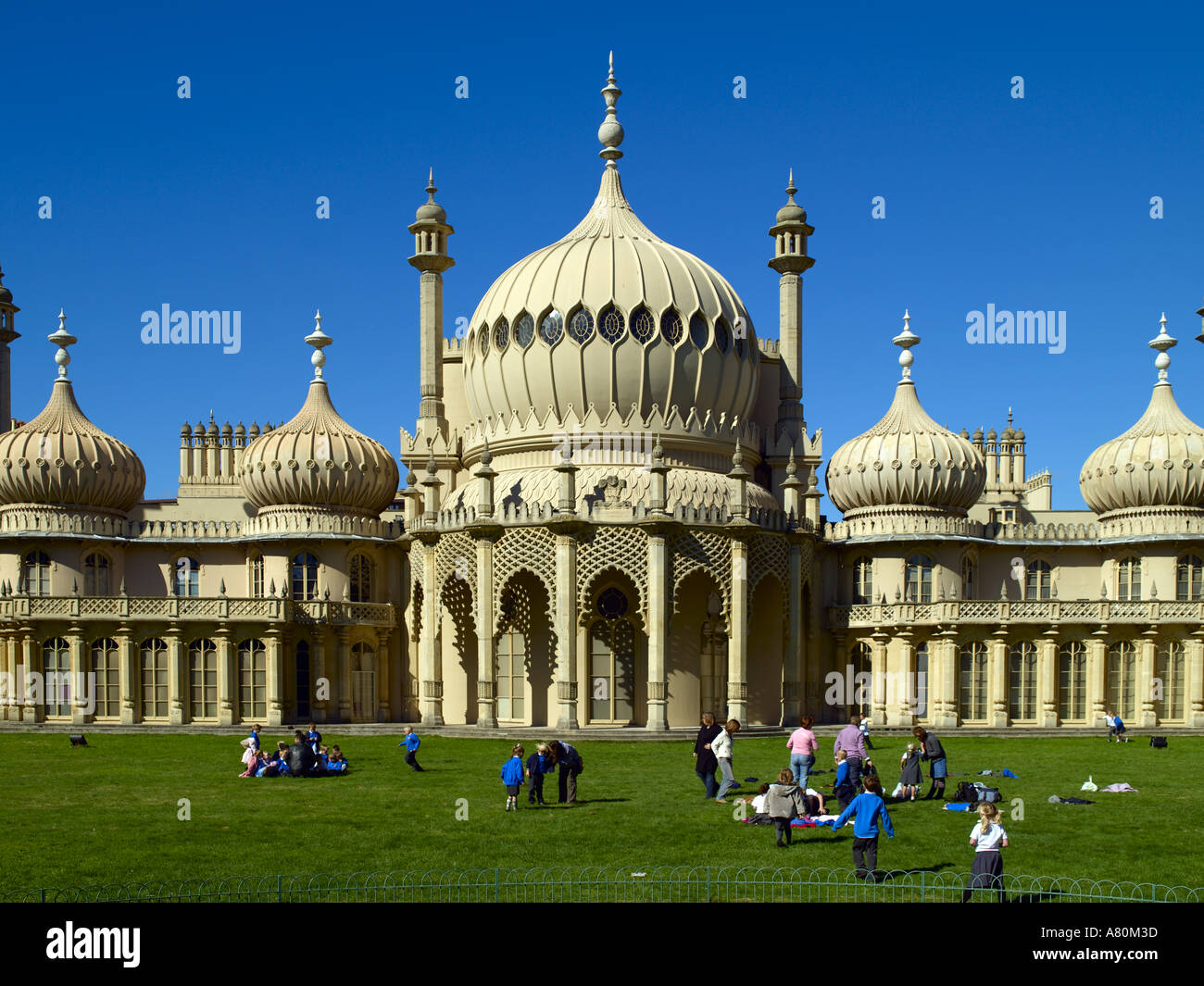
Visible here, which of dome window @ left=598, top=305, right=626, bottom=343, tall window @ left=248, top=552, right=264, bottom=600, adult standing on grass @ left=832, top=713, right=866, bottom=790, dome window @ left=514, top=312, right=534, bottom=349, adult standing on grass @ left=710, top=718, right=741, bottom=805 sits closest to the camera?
adult standing on grass @ left=832, top=713, right=866, bottom=790

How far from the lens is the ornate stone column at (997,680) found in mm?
45000

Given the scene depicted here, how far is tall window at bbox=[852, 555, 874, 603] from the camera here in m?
49.3

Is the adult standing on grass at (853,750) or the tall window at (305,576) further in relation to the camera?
the tall window at (305,576)

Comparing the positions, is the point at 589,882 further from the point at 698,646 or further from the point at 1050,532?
the point at 1050,532

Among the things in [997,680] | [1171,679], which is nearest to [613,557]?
[997,680]

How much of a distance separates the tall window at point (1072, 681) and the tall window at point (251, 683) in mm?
26564

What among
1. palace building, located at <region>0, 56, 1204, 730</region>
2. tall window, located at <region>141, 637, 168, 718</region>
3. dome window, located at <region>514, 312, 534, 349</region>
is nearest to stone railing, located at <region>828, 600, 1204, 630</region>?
palace building, located at <region>0, 56, 1204, 730</region>

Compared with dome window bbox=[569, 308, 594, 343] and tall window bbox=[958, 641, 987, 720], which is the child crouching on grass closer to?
dome window bbox=[569, 308, 594, 343]

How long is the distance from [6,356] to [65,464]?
11.7m

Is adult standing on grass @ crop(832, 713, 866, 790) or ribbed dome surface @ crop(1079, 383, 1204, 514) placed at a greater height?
ribbed dome surface @ crop(1079, 383, 1204, 514)

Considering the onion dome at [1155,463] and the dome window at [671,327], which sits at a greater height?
the dome window at [671,327]

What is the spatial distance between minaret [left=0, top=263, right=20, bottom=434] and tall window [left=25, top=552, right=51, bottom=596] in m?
11.3

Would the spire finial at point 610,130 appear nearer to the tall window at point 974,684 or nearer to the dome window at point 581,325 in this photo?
the dome window at point 581,325

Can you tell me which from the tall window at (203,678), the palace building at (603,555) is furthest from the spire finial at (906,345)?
the tall window at (203,678)
